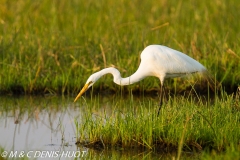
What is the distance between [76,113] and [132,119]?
2.11 metres

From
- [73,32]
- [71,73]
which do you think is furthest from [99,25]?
[71,73]

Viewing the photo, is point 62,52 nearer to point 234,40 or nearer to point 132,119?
point 234,40

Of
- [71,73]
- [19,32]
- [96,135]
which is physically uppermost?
[19,32]

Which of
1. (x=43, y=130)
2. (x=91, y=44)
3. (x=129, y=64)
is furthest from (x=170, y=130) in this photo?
(x=91, y=44)

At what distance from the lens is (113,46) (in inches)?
432

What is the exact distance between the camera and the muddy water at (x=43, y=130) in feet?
22.7

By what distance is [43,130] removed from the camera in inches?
322

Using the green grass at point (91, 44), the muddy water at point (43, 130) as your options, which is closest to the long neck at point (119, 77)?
the muddy water at point (43, 130)

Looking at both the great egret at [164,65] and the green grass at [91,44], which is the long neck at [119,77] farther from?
the green grass at [91,44]

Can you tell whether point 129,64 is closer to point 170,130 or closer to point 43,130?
point 43,130

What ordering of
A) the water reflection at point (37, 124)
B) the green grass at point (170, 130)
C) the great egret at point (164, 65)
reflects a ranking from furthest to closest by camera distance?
1. the great egret at point (164, 65)
2. the water reflection at point (37, 124)
3. the green grass at point (170, 130)

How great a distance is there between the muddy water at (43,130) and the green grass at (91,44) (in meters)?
0.45

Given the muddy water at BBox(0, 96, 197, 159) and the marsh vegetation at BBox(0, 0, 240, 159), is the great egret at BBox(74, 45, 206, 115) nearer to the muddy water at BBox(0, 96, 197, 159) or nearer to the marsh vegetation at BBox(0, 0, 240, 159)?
the marsh vegetation at BBox(0, 0, 240, 159)

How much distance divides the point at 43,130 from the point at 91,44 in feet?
10.8
